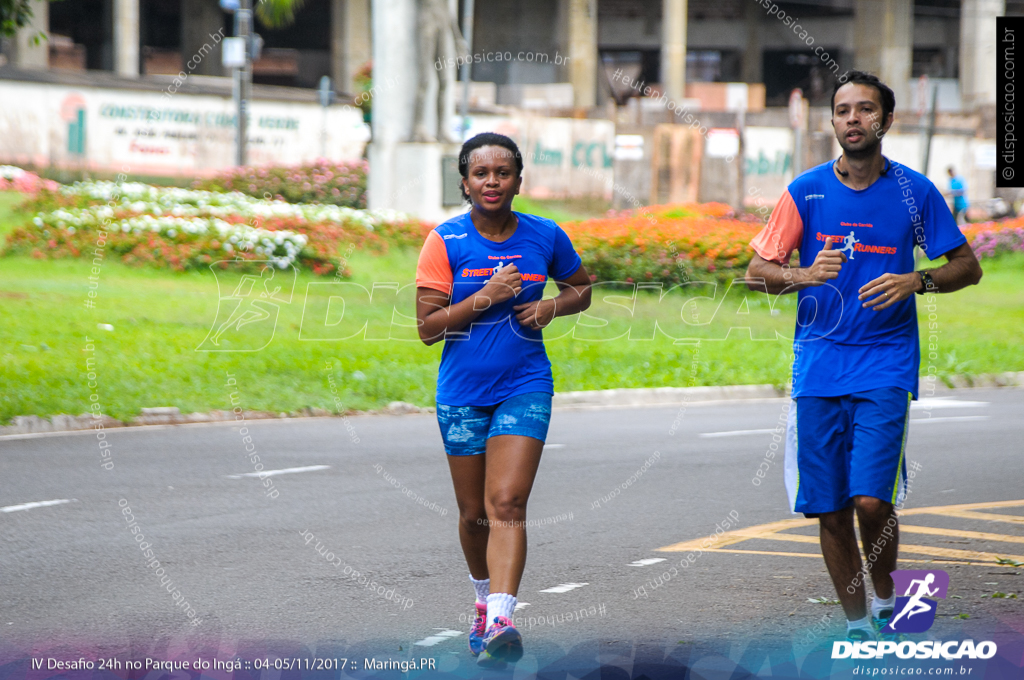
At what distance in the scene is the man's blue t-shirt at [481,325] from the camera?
468 cm

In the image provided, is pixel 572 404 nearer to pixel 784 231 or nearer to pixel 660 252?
pixel 660 252

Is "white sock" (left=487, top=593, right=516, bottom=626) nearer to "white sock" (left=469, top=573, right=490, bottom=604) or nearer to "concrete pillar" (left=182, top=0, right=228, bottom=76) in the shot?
"white sock" (left=469, top=573, right=490, bottom=604)

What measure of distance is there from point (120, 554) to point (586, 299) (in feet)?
9.99

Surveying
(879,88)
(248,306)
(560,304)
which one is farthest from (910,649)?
(248,306)

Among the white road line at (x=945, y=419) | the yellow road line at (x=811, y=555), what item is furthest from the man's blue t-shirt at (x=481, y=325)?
the white road line at (x=945, y=419)

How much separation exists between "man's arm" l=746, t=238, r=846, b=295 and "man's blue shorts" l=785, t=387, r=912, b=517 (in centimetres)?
40

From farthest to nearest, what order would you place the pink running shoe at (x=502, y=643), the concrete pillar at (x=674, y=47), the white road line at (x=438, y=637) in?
the concrete pillar at (x=674, y=47) < the white road line at (x=438, y=637) < the pink running shoe at (x=502, y=643)

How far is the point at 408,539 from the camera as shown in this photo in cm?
714

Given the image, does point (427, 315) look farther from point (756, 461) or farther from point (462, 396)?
point (756, 461)

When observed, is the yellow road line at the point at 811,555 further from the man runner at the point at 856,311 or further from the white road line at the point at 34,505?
the white road line at the point at 34,505

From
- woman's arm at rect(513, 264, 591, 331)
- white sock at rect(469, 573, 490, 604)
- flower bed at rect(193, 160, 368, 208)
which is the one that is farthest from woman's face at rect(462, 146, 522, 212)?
flower bed at rect(193, 160, 368, 208)

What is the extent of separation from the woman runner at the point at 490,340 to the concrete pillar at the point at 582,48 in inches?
1751

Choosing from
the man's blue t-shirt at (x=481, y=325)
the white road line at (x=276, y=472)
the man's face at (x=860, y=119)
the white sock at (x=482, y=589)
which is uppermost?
the man's face at (x=860, y=119)

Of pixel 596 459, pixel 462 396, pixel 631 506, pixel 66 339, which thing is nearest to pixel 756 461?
pixel 596 459
